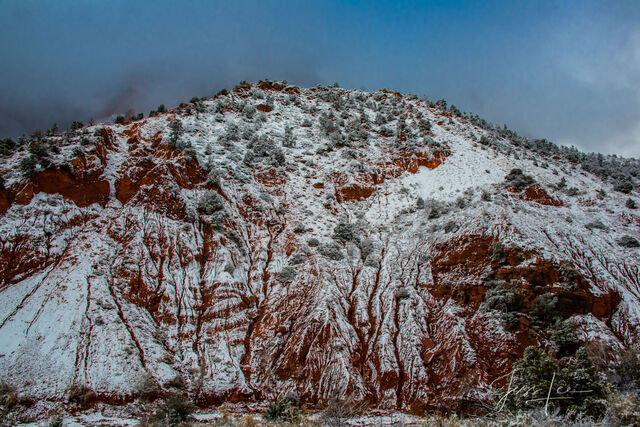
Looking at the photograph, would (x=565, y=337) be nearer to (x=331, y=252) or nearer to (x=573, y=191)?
(x=331, y=252)

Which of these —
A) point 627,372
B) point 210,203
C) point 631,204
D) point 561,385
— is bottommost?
point 627,372

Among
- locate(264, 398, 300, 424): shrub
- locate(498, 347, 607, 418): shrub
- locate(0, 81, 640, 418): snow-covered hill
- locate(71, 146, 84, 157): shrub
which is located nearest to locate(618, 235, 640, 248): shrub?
locate(0, 81, 640, 418): snow-covered hill

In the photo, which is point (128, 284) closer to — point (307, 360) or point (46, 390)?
point (46, 390)

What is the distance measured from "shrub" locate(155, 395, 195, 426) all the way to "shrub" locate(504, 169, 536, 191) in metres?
33.0

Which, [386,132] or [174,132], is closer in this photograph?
[174,132]

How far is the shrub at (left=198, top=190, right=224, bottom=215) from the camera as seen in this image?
28.1 m

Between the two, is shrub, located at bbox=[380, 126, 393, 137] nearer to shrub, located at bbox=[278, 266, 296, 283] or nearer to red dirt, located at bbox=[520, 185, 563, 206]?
red dirt, located at bbox=[520, 185, 563, 206]

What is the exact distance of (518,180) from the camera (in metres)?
32.1

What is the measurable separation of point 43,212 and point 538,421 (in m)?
30.9

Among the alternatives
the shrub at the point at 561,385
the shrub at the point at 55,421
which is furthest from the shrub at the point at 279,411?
the shrub at the point at 561,385

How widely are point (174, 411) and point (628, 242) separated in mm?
32362

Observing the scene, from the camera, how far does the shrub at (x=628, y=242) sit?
23.8 meters

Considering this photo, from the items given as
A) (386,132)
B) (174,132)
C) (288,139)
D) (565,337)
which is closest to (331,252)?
(565,337)

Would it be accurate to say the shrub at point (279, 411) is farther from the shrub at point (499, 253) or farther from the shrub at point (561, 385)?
the shrub at point (499, 253)
